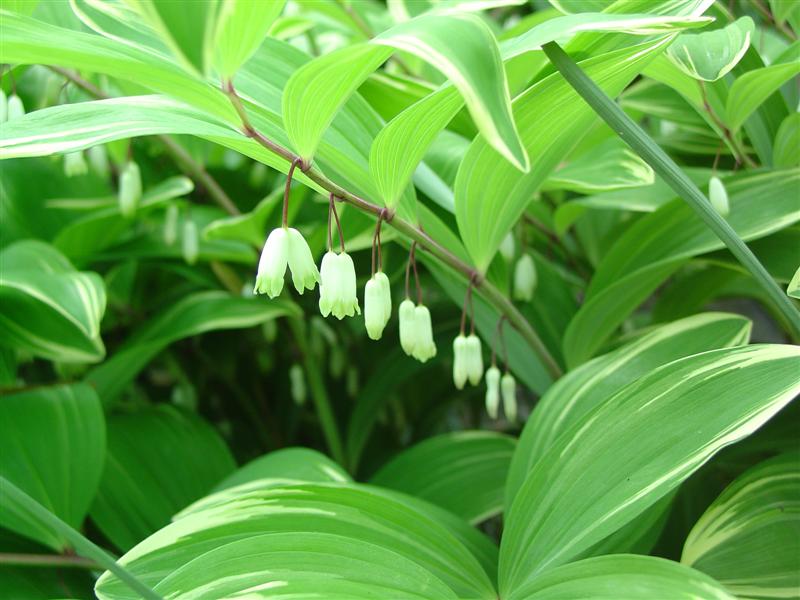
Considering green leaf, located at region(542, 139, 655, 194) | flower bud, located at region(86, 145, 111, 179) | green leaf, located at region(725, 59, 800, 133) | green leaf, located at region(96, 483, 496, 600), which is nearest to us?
green leaf, located at region(96, 483, 496, 600)

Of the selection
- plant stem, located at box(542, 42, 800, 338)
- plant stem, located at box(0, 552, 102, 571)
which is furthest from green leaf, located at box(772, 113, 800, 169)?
plant stem, located at box(0, 552, 102, 571)

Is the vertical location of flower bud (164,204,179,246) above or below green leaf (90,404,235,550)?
above

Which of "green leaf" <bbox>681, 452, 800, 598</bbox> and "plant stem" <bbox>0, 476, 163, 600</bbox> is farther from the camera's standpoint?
"green leaf" <bbox>681, 452, 800, 598</bbox>

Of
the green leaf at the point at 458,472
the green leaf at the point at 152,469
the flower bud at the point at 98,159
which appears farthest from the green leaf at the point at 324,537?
the flower bud at the point at 98,159

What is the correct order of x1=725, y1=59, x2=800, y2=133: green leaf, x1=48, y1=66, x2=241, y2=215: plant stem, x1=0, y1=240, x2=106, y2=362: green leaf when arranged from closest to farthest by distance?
x1=725, y1=59, x2=800, y2=133: green leaf → x1=0, y1=240, x2=106, y2=362: green leaf → x1=48, y1=66, x2=241, y2=215: plant stem

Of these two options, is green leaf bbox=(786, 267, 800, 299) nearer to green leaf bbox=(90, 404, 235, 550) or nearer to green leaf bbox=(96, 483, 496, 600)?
green leaf bbox=(96, 483, 496, 600)

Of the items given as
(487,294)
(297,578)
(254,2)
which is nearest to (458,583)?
(297,578)

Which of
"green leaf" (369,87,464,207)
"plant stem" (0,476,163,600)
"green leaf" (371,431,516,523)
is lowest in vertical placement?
"plant stem" (0,476,163,600)

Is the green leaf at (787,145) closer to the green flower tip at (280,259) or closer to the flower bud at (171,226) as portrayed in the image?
the green flower tip at (280,259)

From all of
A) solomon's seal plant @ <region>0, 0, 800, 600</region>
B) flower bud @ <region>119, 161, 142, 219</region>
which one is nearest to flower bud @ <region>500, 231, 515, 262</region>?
solomon's seal plant @ <region>0, 0, 800, 600</region>
